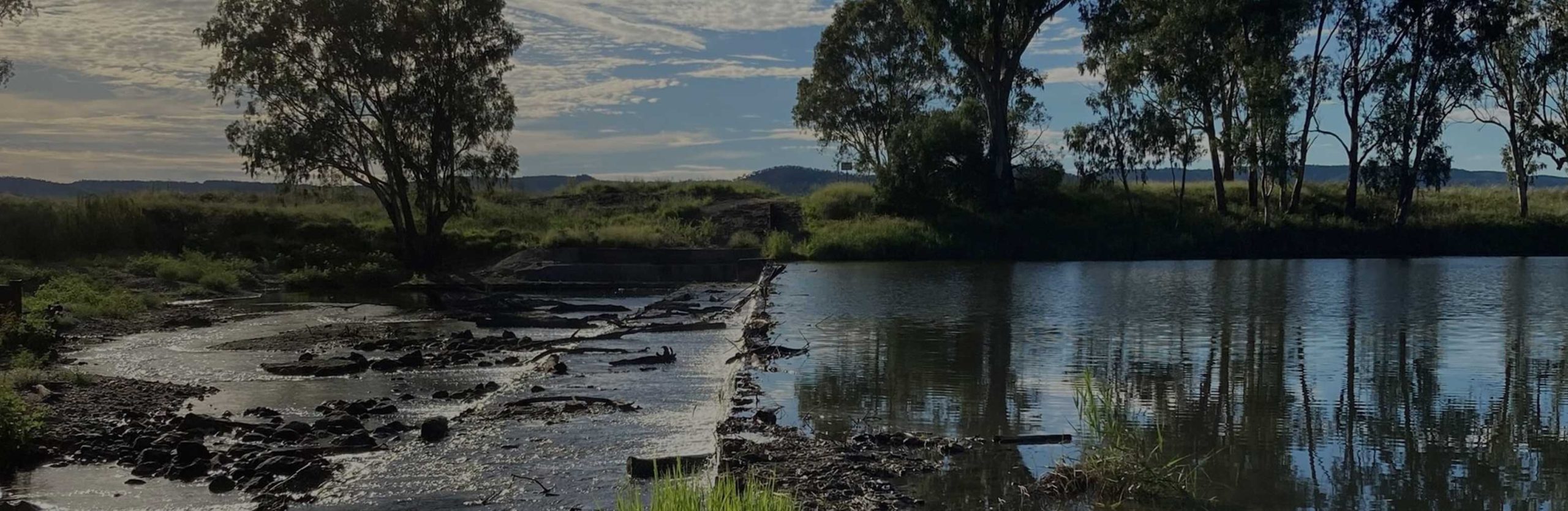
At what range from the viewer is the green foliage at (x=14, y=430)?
31.6 ft

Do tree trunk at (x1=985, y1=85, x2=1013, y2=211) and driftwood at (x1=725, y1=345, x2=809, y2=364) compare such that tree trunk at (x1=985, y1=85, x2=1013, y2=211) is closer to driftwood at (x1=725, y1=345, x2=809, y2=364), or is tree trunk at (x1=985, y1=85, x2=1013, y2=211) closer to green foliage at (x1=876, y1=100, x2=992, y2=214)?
green foliage at (x1=876, y1=100, x2=992, y2=214)

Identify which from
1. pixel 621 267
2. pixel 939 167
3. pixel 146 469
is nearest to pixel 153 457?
pixel 146 469

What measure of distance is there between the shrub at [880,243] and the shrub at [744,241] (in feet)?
6.78

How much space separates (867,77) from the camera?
66.3 meters

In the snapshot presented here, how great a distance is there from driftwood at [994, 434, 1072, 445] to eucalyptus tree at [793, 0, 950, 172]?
5531cm

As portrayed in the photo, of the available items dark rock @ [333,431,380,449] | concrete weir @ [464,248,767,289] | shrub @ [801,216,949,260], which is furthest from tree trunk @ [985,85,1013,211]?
dark rock @ [333,431,380,449]

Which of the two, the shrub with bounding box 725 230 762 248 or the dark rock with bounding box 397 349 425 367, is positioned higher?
the shrub with bounding box 725 230 762 248

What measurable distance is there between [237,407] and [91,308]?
13.5 metres

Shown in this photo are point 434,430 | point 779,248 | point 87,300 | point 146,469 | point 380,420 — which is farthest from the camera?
point 779,248

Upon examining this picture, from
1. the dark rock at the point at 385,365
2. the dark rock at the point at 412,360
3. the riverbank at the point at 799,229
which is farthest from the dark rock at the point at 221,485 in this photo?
the riverbank at the point at 799,229

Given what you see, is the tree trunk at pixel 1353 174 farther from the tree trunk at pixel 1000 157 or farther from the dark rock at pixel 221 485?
the dark rock at pixel 221 485

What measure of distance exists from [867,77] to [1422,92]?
28.0 metres

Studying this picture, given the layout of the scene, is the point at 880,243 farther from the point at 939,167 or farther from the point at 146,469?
the point at 146,469

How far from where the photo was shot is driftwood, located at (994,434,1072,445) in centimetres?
966
